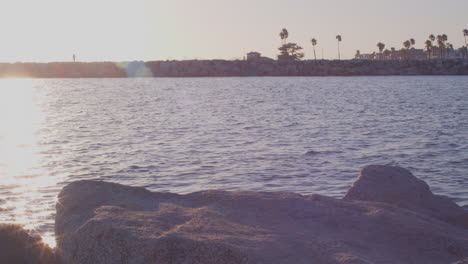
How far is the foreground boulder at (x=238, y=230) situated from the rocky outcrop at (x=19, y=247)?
41 cm

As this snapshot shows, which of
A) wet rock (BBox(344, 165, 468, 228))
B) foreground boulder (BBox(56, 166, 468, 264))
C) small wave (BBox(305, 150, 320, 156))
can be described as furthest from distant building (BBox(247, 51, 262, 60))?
foreground boulder (BBox(56, 166, 468, 264))


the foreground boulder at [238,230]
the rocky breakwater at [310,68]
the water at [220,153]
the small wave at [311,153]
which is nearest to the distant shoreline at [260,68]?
A: the rocky breakwater at [310,68]

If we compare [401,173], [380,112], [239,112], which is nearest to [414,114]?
[380,112]

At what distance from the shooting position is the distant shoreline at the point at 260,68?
98.9 meters

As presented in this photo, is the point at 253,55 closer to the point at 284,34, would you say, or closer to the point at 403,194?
the point at 284,34

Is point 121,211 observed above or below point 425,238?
above

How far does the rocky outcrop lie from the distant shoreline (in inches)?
3902

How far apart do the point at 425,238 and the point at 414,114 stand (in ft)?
82.5

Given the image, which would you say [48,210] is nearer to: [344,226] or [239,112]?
[344,226]

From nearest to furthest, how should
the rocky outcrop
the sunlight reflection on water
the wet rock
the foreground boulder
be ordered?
1. the rocky outcrop
2. the foreground boulder
3. the wet rock
4. the sunlight reflection on water

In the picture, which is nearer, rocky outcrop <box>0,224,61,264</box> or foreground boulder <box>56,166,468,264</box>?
rocky outcrop <box>0,224,61,264</box>

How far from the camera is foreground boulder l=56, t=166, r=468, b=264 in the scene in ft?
13.2

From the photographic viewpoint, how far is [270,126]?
22.9m

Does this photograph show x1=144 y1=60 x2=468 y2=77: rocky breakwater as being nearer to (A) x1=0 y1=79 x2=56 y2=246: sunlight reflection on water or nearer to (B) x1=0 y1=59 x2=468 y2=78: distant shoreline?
(B) x1=0 y1=59 x2=468 y2=78: distant shoreline
